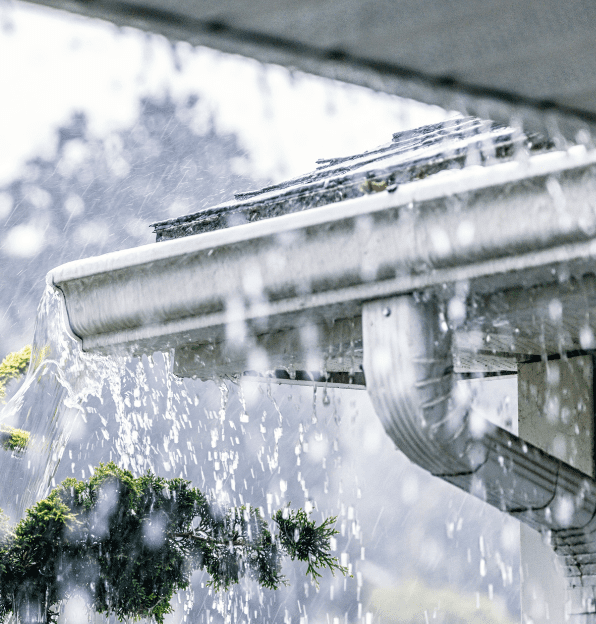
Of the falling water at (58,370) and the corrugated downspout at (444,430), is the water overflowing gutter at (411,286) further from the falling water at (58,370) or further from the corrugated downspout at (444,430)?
the falling water at (58,370)

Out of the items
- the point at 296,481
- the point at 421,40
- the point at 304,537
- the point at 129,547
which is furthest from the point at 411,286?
the point at 296,481

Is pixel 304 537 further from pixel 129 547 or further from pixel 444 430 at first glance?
pixel 444 430

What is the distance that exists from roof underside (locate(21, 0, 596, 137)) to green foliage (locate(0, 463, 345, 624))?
17.6 ft

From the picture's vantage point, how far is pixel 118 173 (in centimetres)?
2547

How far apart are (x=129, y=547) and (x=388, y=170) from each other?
445 cm

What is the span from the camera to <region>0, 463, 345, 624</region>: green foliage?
21.4 ft

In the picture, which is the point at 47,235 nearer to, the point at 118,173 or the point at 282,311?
the point at 118,173

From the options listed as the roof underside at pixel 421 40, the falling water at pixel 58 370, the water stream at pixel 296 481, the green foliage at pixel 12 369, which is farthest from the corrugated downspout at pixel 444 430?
the green foliage at pixel 12 369

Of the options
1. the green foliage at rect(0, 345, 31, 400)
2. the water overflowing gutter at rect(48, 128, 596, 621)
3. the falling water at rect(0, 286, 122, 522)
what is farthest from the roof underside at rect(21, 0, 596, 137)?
the green foliage at rect(0, 345, 31, 400)

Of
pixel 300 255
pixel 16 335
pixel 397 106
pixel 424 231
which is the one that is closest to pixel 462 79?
pixel 397 106

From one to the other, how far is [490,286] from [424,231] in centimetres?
31

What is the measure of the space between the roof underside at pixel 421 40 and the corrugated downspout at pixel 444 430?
165 centimetres

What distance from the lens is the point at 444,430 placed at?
306 centimetres

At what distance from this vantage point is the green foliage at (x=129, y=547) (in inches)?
256
